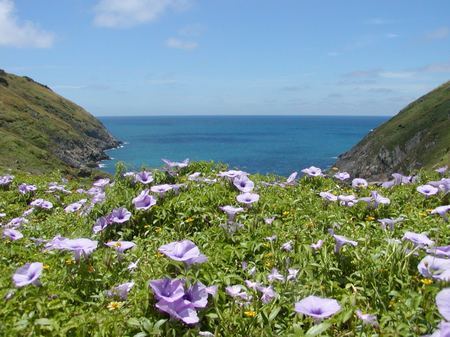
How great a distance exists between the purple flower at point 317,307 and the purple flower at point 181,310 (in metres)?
0.76

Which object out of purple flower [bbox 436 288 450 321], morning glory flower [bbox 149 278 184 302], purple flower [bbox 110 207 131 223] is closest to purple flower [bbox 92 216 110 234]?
purple flower [bbox 110 207 131 223]

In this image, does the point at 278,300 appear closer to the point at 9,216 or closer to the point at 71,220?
the point at 71,220

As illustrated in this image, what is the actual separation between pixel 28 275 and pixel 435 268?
3.29m

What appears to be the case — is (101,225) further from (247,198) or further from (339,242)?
(339,242)

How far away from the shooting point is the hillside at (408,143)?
75.6 m

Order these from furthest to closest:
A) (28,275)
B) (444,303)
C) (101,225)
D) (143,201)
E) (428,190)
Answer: (428,190) < (143,201) < (101,225) < (28,275) < (444,303)

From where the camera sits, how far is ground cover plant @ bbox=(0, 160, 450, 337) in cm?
322

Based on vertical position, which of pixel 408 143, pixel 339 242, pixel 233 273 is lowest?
pixel 408 143

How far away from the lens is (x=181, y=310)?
3.26 metres

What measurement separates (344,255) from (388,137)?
93026mm

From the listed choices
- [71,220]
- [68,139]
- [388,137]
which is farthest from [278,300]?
[68,139]

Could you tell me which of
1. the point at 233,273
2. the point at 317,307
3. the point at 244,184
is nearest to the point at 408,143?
the point at 244,184

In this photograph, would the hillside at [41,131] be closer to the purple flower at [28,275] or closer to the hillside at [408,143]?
the purple flower at [28,275]

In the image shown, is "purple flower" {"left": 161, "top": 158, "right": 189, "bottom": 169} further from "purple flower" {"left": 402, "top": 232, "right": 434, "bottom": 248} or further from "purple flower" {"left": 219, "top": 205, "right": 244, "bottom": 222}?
"purple flower" {"left": 402, "top": 232, "right": 434, "bottom": 248}
